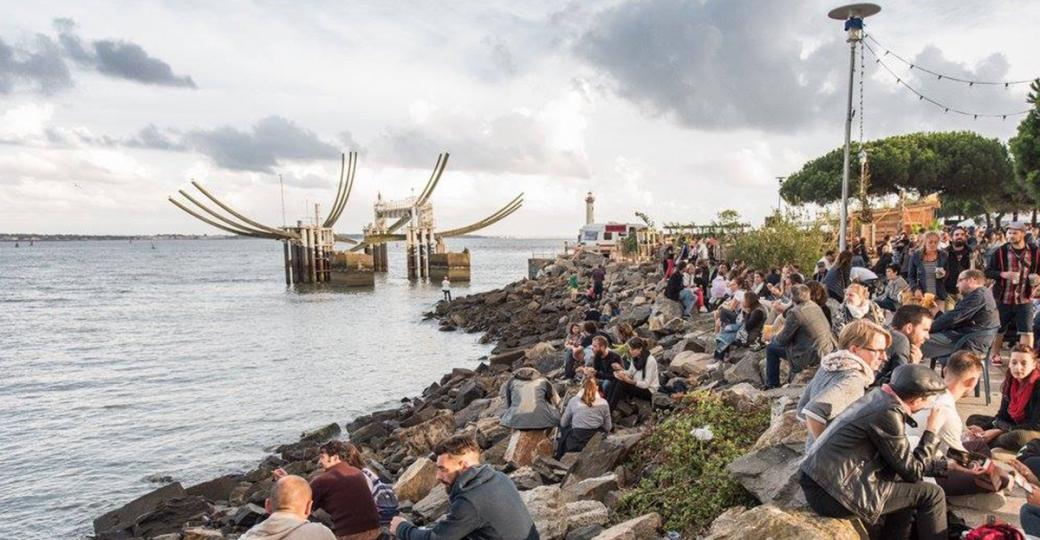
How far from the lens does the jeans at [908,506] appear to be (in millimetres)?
4086

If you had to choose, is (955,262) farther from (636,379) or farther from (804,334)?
(636,379)

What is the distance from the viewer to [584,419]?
8.72 metres

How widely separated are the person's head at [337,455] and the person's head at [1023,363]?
18.8 feet

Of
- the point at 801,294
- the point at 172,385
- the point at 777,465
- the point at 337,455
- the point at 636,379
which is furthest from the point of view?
the point at 172,385

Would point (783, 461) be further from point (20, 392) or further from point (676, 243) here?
point (676, 243)

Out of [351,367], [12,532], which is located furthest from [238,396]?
[12,532]

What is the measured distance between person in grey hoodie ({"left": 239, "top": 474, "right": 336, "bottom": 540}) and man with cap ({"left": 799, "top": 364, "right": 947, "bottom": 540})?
306 centimetres

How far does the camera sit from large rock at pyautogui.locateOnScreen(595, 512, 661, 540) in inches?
207

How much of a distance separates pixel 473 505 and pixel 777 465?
2.43 meters

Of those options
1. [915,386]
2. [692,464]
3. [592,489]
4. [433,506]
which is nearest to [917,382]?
[915,386]

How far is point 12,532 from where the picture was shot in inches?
444

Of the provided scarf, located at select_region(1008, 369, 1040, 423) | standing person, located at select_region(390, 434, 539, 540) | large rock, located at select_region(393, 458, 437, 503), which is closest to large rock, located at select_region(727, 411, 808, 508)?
standing person, located at select_region(390, 434, 539, 540)

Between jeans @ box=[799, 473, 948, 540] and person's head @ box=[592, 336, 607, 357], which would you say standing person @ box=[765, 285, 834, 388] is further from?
jeans @ box=[799, 473, 948, 540]

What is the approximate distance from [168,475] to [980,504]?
43.5 ft
